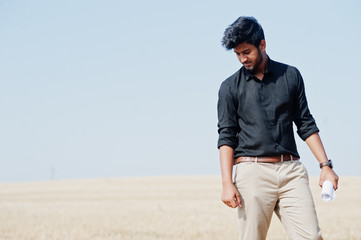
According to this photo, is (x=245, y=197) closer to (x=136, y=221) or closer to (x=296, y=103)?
(x=296, y=103)

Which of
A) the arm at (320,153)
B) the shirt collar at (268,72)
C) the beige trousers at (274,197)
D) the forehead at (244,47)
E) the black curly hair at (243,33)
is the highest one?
the black curly hair at (243,33)

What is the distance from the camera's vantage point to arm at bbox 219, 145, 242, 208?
4.13m

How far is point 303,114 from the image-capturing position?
14.3ft

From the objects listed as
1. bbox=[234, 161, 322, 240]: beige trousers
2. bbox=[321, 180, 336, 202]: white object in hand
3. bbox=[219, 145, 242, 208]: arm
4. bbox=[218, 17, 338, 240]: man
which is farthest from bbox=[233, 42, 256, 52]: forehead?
bbox=[321, 180, 336, 202]: white object in hand

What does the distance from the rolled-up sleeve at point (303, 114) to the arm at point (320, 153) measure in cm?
4

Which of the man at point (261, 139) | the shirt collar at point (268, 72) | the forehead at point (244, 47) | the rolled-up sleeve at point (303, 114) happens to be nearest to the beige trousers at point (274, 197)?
the man at point (261, 139)

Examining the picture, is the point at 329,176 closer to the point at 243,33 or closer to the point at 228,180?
the point at 228,180

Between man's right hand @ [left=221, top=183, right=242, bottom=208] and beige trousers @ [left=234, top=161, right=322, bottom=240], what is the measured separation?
7 cm

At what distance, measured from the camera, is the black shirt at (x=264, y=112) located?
A: 165 inches

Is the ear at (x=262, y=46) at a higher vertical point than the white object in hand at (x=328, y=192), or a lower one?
higher

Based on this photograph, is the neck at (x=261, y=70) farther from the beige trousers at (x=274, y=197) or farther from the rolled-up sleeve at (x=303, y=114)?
the beige trousers at (x=274, y=197)

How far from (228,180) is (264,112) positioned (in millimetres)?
564

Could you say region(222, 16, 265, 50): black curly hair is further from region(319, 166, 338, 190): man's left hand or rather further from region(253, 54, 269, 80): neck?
region(319, 166, 338, 190): man's left hand

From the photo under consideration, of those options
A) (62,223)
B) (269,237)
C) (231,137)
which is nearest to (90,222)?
(62,223)
